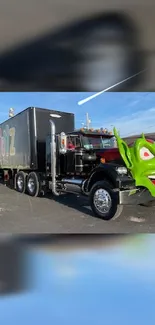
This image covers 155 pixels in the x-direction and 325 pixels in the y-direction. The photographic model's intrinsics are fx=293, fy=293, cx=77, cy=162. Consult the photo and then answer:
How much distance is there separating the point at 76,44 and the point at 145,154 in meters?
2.35

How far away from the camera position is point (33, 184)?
9398mm

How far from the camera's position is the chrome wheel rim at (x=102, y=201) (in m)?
5.85

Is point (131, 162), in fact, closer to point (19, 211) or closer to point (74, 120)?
point (19, 211)

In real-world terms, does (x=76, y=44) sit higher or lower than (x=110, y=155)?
higher

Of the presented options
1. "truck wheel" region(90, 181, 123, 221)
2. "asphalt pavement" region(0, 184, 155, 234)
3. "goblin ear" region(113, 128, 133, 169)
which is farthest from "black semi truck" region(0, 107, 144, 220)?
"asphalt pavement" region(0, 184, 155, 234)

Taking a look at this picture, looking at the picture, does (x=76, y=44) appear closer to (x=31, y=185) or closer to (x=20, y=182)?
(x=31, y=185)

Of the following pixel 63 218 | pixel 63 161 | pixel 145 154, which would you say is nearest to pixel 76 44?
pixel 145 154

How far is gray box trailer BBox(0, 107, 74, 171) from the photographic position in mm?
9234

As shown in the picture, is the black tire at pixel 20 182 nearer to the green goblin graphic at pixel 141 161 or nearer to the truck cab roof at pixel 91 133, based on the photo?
the truck cab roof at pixel 91 133

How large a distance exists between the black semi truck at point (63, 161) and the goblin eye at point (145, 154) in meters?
0.45

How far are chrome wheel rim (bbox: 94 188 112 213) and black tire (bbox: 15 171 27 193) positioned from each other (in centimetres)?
453

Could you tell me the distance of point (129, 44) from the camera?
16.4 ft

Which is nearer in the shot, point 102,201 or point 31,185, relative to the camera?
point 102,201

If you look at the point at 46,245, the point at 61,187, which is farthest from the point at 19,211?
the point at 46,245
